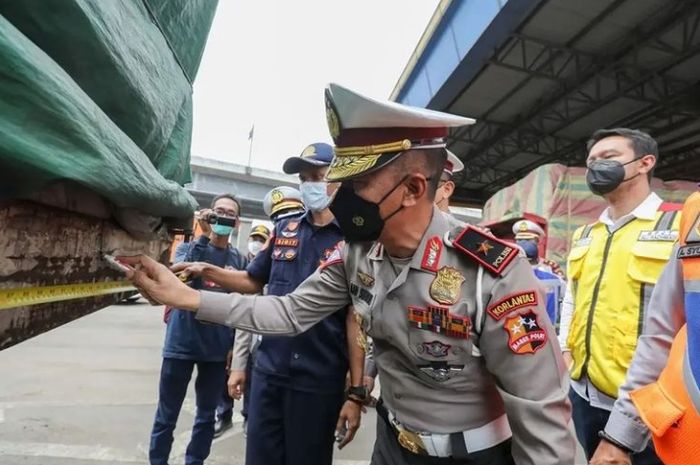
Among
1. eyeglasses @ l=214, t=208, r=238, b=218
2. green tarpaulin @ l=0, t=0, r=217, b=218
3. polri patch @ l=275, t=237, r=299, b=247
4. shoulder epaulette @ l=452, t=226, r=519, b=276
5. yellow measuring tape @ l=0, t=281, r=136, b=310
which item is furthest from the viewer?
eyeglasses @ l=214, t=208, r=238, b=218

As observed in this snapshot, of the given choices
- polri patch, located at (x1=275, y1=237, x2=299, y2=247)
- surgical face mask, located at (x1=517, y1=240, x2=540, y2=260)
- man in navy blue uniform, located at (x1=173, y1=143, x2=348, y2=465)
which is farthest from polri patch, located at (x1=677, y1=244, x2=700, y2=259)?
surgical face mask, located at (x1=517, y1=240, x2=540, y2=260)

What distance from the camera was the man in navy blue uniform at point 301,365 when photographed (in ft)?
5.92

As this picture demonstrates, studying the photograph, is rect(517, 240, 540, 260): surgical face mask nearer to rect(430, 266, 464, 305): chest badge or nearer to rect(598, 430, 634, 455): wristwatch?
rect(598, 430, 634, 455): wristwatch

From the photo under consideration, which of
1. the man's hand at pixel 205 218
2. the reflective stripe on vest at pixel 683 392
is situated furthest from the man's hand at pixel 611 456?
the man's hand at pixel 205 218

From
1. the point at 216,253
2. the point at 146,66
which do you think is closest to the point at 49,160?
the point at 146,66

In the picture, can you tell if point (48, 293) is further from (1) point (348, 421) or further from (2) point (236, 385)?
(2) point (236, 385)

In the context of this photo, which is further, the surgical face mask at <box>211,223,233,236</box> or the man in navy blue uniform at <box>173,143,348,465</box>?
the surgical face mask at <box>211,223,233,236</box>

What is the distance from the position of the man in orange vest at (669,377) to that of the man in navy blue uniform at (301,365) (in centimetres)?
95

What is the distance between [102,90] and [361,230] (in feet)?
2.22

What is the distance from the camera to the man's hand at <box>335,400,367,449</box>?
179 cm

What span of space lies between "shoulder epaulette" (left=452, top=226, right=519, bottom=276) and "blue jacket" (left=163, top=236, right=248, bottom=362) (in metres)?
1.86

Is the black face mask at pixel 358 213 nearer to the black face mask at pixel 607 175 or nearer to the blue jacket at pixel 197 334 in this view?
the black face mask at pixel 607 175

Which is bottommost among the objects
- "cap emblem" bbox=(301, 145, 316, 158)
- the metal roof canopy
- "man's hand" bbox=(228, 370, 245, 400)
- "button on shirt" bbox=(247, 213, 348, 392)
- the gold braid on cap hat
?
"man's hand" bbox=(228, 370, 245, 400)

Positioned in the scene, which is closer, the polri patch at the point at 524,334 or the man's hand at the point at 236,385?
the polri patch at the point at 524,334
